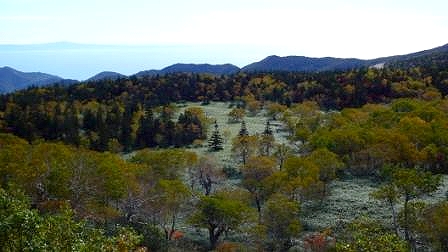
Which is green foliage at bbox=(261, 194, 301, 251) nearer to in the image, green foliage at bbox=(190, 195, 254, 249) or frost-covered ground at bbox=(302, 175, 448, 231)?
green foliage at bbox=(190, 195, 254, 249)

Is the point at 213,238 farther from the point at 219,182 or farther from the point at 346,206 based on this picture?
the point at 219,182

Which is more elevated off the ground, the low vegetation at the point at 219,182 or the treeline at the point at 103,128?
the low vegetation at the point at 219,182

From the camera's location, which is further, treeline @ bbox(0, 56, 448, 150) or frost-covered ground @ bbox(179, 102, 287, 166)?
treeline @ bbox(0, 56, 448, 150)

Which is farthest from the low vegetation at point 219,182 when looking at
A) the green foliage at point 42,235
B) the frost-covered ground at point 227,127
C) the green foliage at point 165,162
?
the frost-covered ground at point 227,127

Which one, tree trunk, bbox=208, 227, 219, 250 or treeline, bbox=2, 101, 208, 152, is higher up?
tree trunk, bbox=208, 227, 219, 250

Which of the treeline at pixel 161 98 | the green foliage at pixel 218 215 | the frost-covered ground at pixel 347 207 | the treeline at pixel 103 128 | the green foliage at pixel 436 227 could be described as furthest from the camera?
the treeline at pixel 161 98

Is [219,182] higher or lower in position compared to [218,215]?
lower

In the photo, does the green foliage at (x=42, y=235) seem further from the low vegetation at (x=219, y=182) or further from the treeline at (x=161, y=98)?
the treeline at (x=161, y=98)

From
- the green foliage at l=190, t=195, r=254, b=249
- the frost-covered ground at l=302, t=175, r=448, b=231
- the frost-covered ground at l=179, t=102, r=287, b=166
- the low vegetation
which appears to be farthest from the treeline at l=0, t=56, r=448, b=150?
the green foliage at l=190, t=195, r=254, b=249

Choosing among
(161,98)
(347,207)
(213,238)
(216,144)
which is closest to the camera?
(213,238)

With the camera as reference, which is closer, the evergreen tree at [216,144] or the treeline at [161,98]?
the evergreen tree at [216,144]

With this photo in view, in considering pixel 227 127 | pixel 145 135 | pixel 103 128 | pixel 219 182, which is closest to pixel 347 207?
pixel 219 182
